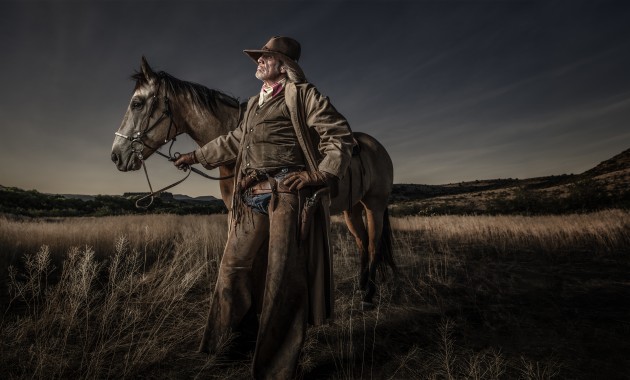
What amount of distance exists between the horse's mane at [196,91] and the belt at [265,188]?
1.48m

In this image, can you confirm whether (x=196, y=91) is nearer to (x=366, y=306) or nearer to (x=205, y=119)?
(x=205, y=119)

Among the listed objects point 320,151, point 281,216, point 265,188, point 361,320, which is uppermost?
point 320,151

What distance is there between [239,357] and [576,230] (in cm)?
1046

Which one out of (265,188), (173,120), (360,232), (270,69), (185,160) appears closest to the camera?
(265,188)

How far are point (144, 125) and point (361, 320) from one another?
3.03 m

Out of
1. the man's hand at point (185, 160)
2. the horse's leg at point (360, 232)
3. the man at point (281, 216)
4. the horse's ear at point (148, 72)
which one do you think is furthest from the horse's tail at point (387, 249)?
the horse's ear at point (148, 72)

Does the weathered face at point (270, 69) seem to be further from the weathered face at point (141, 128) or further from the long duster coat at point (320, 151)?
the weathered face at point (141, 128)

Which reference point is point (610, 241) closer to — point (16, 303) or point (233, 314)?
point (233, 314)

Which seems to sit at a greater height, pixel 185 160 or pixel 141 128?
pixel 141 128

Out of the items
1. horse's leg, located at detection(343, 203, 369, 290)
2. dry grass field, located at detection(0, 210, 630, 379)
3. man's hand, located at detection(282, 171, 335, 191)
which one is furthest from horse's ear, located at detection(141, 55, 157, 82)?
horse's leg, located at detection(343, 203, 369, 290)

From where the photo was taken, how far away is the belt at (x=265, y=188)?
6.32ft

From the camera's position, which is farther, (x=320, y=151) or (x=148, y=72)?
(x=148, y=72)

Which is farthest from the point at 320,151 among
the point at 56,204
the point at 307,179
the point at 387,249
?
the point at 56,204

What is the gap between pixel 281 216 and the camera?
1.90m
